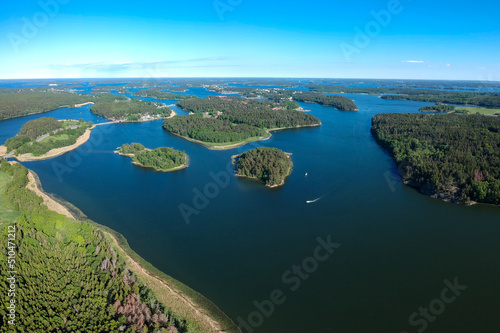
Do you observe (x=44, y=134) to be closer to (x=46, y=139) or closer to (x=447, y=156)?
(x=46, y=139)

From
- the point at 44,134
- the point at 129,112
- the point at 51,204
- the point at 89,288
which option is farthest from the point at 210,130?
the point at 89,288

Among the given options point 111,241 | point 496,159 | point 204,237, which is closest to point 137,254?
point 111,241

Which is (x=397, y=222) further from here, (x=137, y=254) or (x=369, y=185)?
(x=137, y=254)

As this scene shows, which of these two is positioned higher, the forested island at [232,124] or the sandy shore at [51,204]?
the forested island at [232,124]

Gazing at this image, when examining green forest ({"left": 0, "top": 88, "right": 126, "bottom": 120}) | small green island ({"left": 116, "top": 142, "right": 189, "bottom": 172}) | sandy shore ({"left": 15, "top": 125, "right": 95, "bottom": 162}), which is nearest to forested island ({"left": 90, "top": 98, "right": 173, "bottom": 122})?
green forest ({"left": 0, "top": 88, "right": 126, "bottom": 120})

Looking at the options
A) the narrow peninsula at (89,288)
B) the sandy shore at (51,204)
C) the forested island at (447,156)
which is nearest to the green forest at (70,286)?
the narrow peninsula at (89,288)

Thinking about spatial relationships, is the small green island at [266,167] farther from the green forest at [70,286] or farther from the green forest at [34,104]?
the green forest at [34,104]
